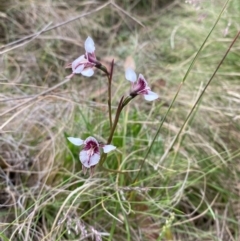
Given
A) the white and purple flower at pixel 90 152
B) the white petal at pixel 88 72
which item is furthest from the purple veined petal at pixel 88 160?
the white petal at pixel 88 72

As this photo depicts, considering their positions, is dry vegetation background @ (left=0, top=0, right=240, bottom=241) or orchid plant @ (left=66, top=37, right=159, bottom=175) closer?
orchid plant @ (left=66, top=37, right=159, bottom=175)

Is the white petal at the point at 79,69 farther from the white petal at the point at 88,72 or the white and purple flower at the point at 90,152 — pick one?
the white and purple flower at the point at 90,152

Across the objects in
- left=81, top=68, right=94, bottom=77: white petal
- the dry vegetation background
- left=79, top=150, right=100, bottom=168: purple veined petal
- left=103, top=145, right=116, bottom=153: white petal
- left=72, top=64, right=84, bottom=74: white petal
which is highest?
left=72, top=64, right=84, bottom=74: white petal

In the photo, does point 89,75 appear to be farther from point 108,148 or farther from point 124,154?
point 124,154

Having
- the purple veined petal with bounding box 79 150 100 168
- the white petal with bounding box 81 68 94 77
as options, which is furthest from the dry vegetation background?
the white petal with bounding box 81 68 94 77

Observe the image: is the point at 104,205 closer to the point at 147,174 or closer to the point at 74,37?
the point at 147,174

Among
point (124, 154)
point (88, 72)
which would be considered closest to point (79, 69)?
point (88, 72)

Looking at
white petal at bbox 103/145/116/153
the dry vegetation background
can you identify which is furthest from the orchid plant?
the dry vegetation background

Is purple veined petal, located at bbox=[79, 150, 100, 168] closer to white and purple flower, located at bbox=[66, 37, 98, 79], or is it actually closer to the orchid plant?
the orchid plant

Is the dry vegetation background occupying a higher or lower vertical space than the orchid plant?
lower
